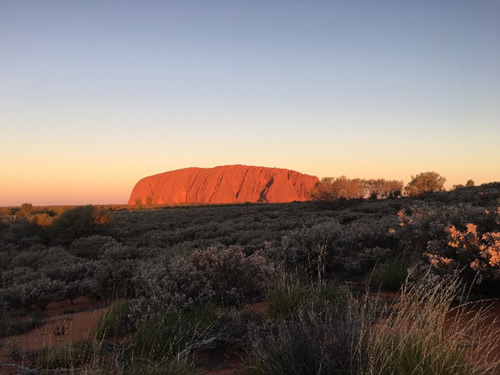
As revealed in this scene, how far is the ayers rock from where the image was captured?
114500mm

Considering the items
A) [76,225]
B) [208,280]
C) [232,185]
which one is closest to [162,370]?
[208,280]

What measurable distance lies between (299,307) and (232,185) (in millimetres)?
115731

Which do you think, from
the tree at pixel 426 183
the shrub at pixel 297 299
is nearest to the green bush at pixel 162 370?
the shrub at pixel 297 299

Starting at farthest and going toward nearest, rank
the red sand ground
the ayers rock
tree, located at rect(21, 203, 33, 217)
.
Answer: the ayers rock → tree, located at rect(21, 203, 33, 217) → the red sand ground

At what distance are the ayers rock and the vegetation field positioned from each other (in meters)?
99.1

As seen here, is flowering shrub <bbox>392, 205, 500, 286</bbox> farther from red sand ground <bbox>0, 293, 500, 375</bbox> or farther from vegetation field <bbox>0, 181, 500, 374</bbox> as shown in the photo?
red sand ground <bbox>0, 293, 500, 375</bbox>

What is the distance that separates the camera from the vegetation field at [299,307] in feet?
10.9

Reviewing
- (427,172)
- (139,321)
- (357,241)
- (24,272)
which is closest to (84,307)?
(139,321)

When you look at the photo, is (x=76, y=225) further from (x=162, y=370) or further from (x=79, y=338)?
(x=162, y=370)

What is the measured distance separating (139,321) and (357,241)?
5.75m

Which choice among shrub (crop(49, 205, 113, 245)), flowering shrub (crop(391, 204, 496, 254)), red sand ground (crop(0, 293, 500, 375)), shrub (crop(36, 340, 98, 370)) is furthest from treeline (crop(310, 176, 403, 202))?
shrub (crop(36, 340, 98, 370))

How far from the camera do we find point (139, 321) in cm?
564

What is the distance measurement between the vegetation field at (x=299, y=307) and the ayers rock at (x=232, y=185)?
99126mm

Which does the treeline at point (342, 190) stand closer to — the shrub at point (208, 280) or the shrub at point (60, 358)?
the shrub at point (208, 280)
